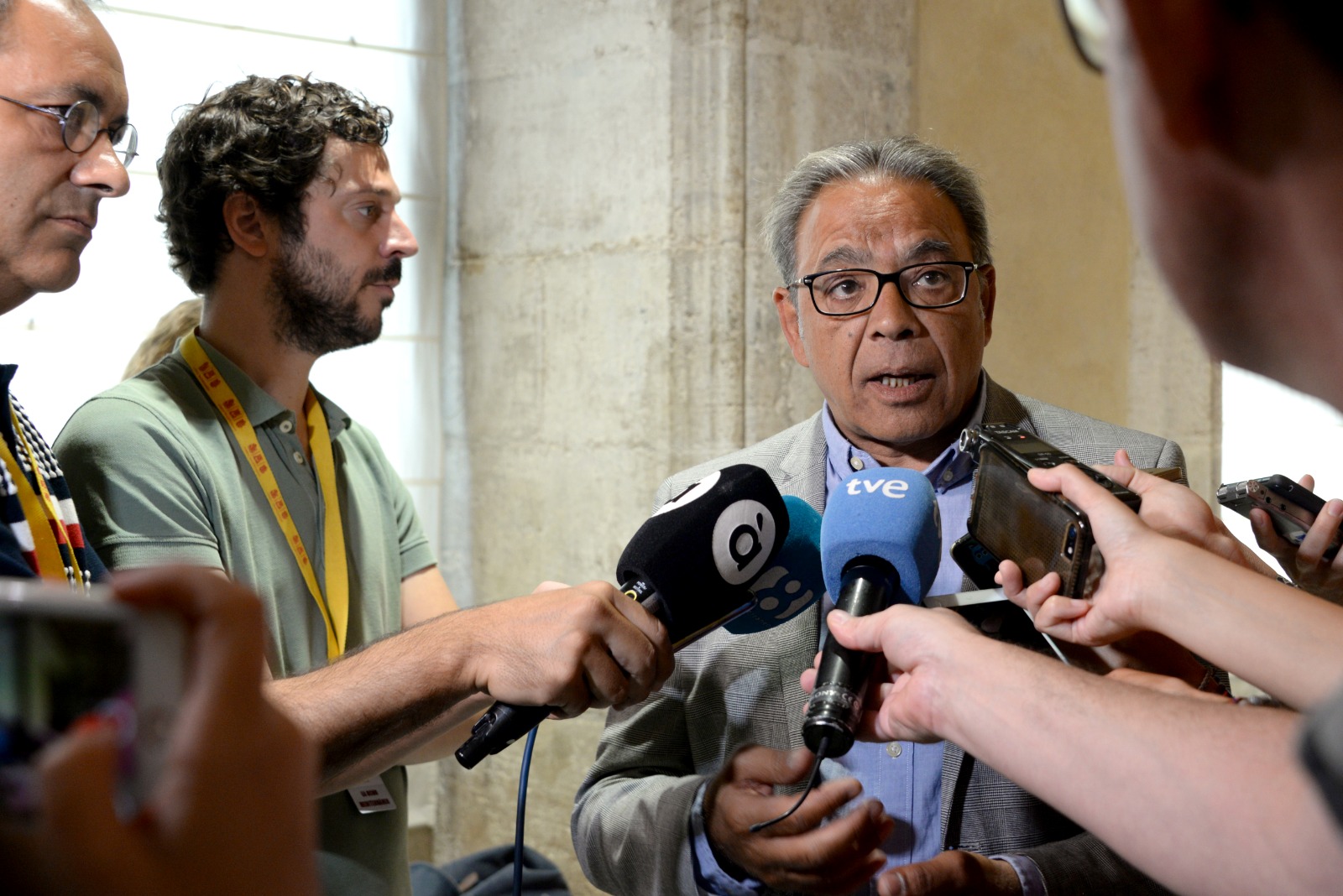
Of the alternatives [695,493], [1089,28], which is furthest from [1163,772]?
[695,493]

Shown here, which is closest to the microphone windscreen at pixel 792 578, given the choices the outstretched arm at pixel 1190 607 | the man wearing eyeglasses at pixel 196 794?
the outstretched arm at pixel 1190 607

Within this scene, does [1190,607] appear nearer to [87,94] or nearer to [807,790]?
[807,790]

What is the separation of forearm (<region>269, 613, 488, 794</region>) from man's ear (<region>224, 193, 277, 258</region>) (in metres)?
1.14

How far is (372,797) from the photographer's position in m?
2.04

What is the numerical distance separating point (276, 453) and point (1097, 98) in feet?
10.2

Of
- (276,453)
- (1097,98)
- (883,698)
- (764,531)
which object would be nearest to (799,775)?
(883,698)

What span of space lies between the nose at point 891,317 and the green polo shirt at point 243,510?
100cm

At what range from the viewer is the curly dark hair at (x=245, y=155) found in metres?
2.34

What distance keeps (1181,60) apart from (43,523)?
1.28 m

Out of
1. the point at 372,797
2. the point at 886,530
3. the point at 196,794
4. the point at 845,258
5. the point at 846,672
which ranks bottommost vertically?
the point at 372,797

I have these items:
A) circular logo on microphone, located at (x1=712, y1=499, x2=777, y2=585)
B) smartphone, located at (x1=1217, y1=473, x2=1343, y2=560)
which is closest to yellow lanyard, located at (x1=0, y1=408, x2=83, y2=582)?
circular logo on microphone, located at (x1=712, y1=499, x2=777, y2=585)

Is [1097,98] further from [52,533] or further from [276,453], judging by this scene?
[52,533]

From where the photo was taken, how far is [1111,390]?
4000 mm

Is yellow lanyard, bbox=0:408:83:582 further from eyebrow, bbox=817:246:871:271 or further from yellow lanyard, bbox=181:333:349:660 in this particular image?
eyebrow, bbox=817:246:871:271
